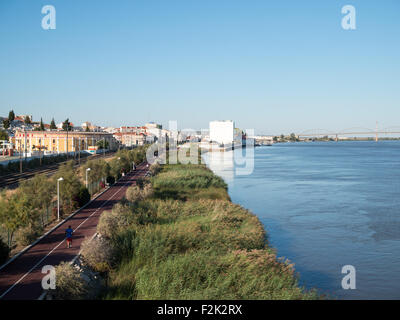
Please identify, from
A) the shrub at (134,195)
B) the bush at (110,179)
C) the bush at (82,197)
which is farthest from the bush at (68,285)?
the bush at (110,179)

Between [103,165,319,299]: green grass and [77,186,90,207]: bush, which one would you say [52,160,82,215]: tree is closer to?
[77,186,90,207]: bush

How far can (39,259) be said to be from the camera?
16812 millimetres

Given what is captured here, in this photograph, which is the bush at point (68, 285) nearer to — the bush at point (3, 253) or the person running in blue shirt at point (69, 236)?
the bush at point (3, 253)

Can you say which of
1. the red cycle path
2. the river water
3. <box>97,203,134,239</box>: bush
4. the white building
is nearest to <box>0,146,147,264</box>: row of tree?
the red cycle path

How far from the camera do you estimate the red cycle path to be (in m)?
13.2

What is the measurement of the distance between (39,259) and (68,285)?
227 inches

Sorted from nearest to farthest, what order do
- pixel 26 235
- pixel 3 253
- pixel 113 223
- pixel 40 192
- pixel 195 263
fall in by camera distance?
pixel 195 263 < pixel 3 253 < pixel 113 223 < pixel 26 235 < pixel 40 192

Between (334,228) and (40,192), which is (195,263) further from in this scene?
(334,228)

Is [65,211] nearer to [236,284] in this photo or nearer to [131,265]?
[131,265]

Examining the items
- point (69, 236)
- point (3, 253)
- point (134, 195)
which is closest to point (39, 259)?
point (3, 253)

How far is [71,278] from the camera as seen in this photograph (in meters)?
11.9

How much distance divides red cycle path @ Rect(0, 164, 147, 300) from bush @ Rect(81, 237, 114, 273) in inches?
65.4
